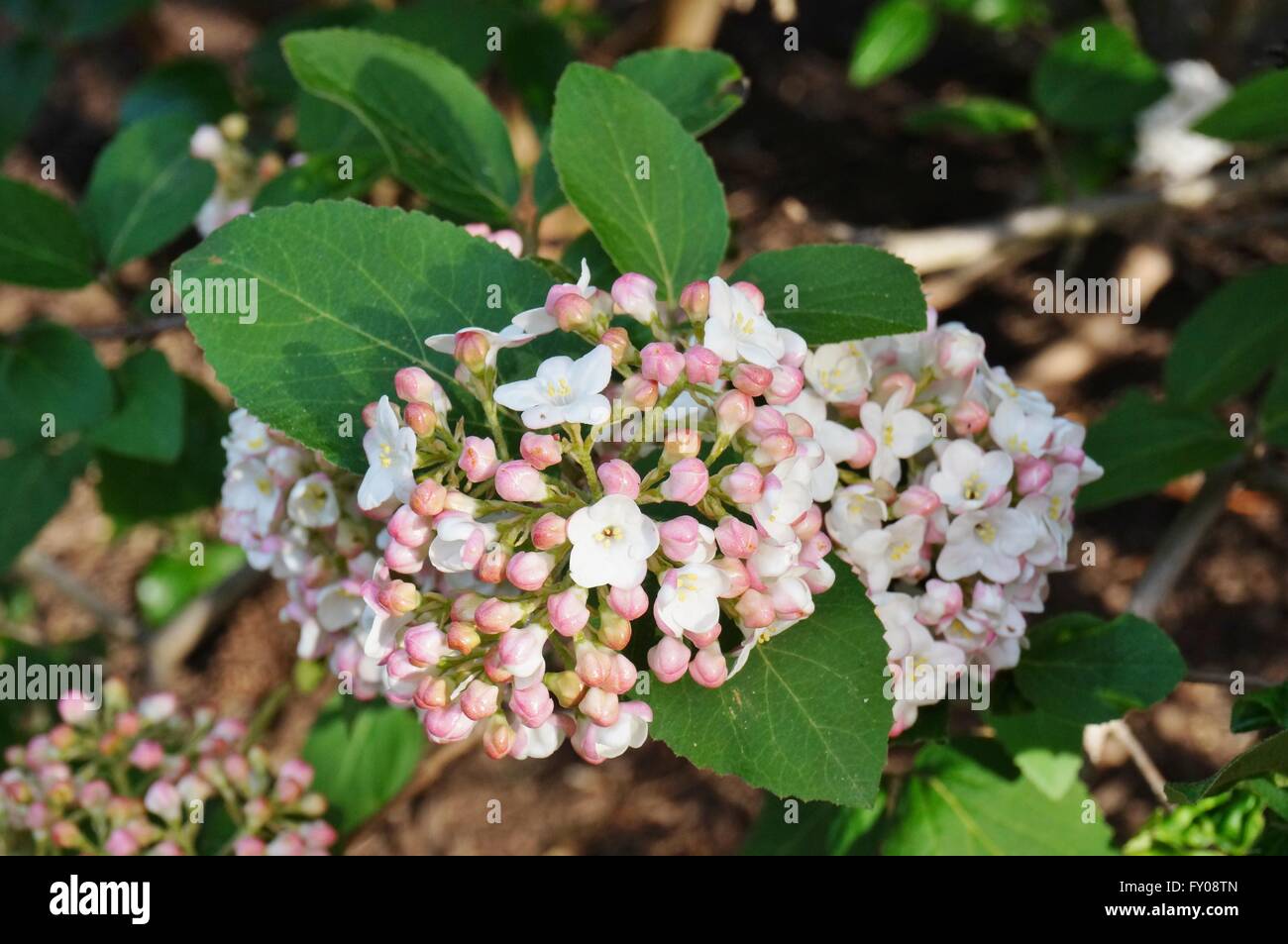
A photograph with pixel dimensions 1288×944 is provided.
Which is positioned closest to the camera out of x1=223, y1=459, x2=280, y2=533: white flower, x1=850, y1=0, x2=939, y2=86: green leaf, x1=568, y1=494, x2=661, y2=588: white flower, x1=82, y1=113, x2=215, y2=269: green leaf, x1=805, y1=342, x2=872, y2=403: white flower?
x1=568, y1=494, x2=661, y2=588: white flower

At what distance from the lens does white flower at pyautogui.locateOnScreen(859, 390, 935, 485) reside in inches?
54.9

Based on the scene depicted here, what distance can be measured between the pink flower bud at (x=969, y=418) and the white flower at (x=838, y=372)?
0.11 meters

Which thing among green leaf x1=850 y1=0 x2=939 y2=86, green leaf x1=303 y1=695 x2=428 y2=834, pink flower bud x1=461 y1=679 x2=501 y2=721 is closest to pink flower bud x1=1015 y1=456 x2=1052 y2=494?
pink flower bud x1=461 y1=679 x2=501 y2=721

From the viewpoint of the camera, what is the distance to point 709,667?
3.97ft

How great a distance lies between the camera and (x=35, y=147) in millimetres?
4219

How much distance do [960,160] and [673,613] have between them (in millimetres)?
3101

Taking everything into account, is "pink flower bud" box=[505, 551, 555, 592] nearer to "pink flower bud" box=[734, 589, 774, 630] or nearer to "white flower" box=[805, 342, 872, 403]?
"pink flower bud" box=[734, 589, 774, 630]

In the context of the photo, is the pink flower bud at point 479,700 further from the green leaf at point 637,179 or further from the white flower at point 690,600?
the green leaf at point 637,179

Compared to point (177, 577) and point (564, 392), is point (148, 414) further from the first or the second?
point (177, 577)

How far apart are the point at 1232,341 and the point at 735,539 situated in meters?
1.49

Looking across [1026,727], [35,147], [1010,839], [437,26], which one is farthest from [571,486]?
[35,147]

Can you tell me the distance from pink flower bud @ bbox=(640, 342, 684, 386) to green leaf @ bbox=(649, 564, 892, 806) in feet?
1.01

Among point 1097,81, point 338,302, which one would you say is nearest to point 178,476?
point 338,302

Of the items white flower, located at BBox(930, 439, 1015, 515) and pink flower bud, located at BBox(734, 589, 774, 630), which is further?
white flower, located at BBox(930, 439, 1015, 515)
